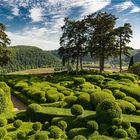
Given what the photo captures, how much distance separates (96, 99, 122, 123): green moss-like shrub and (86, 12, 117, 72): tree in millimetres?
31794

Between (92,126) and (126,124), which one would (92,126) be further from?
(126,124)

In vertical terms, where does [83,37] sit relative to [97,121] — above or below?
above

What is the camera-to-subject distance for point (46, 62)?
196m

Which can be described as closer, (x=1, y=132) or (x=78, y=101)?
(x=1, y=132)

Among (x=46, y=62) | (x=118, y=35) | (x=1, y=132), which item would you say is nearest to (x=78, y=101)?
(x=1, y=132)

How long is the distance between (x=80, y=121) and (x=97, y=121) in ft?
3.43

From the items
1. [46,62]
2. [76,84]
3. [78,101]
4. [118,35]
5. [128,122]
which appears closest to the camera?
[128,122]

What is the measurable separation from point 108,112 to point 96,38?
109 ft

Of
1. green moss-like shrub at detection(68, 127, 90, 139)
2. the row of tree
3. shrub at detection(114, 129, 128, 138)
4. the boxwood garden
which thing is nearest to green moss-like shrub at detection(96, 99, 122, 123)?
the boxwood garden

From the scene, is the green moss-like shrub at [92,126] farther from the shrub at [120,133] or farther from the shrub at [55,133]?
the shrub at [55,133]

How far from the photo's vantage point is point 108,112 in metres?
14.9

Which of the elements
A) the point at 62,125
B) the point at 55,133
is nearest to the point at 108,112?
the point at 62,125

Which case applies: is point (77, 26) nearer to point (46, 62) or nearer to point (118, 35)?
point (118, 35)

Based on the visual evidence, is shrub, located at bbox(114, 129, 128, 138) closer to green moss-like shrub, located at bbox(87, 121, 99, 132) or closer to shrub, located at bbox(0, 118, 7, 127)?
green moss-like shrub, located at bbox(87, 121, 99, 132)
